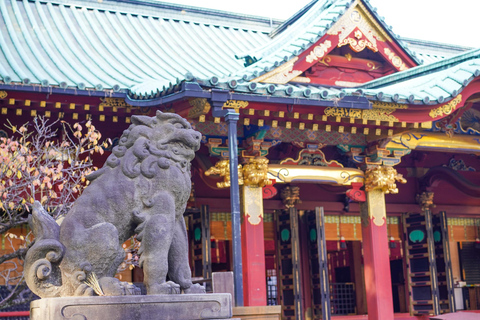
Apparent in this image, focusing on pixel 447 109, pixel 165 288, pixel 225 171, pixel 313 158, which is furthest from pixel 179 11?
pixel 165 288

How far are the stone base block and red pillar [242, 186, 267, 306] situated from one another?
4.12 m

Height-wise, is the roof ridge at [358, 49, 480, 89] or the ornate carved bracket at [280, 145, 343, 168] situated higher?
the roof ridge at [358, 49, 480, 89]

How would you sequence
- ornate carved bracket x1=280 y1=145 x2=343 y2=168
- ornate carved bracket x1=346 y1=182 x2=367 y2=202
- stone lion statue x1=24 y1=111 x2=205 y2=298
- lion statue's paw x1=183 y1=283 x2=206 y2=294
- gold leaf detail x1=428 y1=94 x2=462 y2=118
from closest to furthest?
stone lion statue x1=24 y1=111 x2=205 y2=298 < lion statue's paw x1=183 y1=283 x2=206 y2=294 < gold leaf detail x1=428 y1=94 x2=462 y2=118 < ornate carved bracket x1=280 y1=145 x2=343 y2=168 < ornate carved bracket x1=346 y1=182 x2=367 y2=202

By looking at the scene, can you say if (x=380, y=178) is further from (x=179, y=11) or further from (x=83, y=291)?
(x=83, y=291)

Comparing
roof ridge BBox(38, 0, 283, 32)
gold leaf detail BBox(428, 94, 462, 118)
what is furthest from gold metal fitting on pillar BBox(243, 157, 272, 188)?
roof ridge BBox(38, 0, 283, 32)

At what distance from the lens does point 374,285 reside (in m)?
10.1

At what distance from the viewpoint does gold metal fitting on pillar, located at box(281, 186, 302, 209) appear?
11867 mm

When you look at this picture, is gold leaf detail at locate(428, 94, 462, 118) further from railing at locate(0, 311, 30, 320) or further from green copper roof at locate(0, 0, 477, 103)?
railing at locate(0, 311, 30, 320)

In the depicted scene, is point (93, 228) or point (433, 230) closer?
point (93, 228)

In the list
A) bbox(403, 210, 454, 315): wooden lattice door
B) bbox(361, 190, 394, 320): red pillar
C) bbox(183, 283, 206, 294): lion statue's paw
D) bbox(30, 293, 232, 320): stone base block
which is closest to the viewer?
bbox(30, 293, 232, 320): stone base block

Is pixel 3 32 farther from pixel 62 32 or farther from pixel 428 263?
pixel 428 263

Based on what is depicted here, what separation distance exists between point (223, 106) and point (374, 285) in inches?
152

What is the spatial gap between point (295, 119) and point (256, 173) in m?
0.98

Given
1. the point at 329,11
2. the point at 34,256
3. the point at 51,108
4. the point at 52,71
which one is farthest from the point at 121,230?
the point at 329,11
